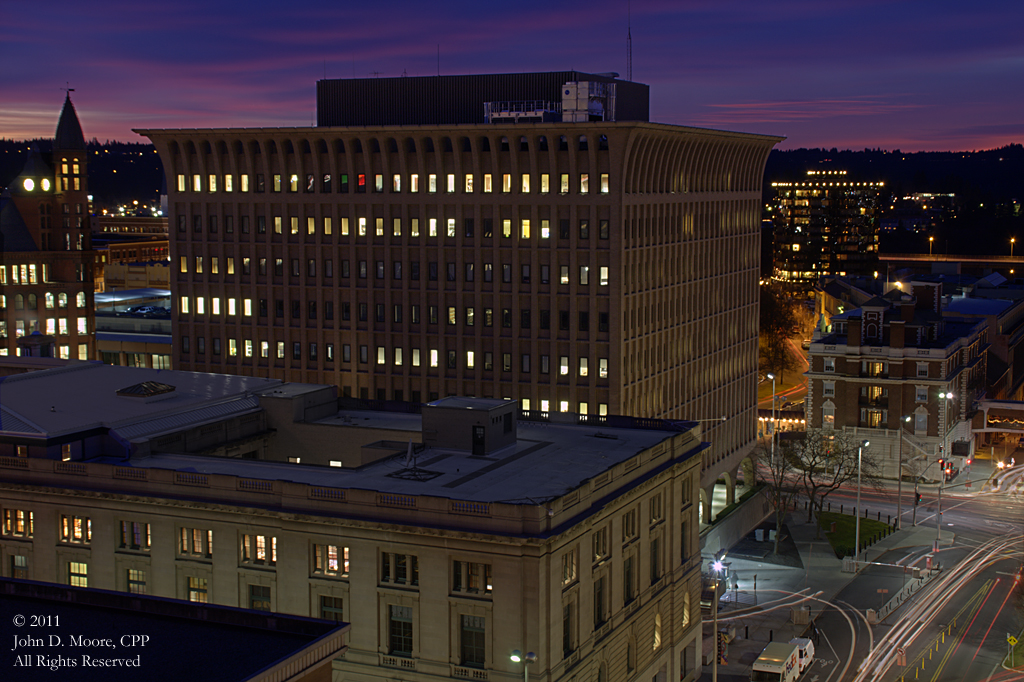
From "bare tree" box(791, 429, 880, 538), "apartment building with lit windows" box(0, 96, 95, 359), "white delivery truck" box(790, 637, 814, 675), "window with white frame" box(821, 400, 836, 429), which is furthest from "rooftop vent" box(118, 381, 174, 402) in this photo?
"window with white frame" box(821, 400, 836, 429)

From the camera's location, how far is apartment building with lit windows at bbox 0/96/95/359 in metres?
161

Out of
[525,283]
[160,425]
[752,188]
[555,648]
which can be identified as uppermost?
[752,188]

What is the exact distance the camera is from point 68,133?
170 meters

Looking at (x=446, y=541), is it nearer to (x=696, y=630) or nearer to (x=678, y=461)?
(x=678, y=461)

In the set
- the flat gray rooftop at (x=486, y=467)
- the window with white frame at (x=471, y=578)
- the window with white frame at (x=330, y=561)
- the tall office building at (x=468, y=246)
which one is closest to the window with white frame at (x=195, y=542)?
the flat gray rooftop at (x=486, y=467)

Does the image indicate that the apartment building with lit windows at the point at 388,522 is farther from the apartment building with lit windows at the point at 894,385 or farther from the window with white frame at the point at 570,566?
the apartment building with lit windows at the point at 894,385

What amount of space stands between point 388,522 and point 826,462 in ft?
283

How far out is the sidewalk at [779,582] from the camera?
89.2m

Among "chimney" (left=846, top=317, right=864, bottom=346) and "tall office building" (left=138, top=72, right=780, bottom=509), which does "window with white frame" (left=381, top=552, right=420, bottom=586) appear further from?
"chimney" (left=846, top=317, right=864, bottom=346)

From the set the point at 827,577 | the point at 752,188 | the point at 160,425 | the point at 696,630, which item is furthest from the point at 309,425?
the point at 752,188

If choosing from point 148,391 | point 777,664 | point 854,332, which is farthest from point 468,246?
point 854,332

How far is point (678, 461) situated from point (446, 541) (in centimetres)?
2288

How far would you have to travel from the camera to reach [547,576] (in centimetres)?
6041

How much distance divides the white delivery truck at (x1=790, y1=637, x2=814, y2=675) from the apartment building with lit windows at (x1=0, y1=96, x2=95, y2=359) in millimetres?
111466
